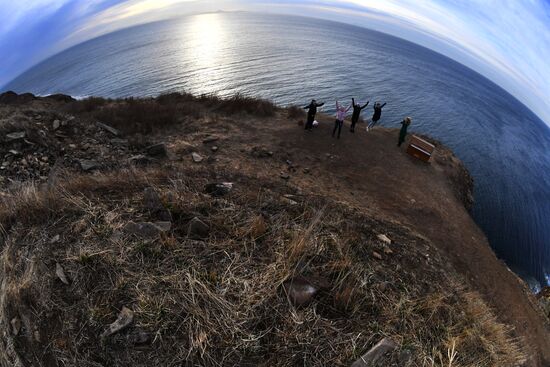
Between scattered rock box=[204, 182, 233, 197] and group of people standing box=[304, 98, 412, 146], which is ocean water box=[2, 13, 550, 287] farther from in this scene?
scattered rock box=[204, 182, 233, 197]

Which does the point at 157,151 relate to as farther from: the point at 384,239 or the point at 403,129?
the point at 403,129

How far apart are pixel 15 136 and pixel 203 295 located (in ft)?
43.0

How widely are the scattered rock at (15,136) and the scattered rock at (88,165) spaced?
282 centimetres

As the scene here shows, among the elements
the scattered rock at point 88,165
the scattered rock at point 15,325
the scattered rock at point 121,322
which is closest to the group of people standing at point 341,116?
the scattered rock at point 88,165

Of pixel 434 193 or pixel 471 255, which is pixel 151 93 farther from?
pixel 471 255

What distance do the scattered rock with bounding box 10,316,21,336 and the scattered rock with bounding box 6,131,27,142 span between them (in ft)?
36.0

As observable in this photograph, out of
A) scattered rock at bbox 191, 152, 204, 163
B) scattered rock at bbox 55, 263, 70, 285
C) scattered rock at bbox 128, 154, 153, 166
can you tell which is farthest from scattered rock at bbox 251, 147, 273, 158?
scattered rock at bbox 55, 263, 70, 285

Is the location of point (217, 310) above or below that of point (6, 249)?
above

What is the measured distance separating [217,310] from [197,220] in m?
2.03

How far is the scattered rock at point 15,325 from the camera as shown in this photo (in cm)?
454

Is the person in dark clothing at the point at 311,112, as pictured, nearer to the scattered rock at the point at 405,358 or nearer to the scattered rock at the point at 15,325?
the scattered rock at the point at 405,358

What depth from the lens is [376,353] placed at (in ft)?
14.2

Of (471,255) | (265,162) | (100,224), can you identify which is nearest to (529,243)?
(471,255)

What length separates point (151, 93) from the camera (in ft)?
163
